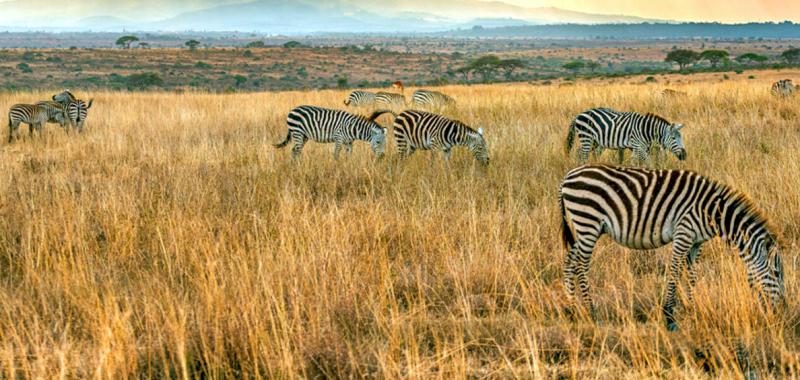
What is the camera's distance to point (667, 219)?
434 cm

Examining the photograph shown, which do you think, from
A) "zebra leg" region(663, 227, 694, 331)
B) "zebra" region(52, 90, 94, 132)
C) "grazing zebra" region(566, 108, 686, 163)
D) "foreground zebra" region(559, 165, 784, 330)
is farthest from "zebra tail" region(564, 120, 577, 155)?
"zebra" region(52, 90, 94, 132)

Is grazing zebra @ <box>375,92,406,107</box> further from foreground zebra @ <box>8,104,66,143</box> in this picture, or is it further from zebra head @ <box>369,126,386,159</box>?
zebra head @ <box>369,126,386,159</box>

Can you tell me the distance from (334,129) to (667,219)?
7.37 metres

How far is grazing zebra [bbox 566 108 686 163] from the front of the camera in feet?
31.2

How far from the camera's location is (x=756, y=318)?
417 cm

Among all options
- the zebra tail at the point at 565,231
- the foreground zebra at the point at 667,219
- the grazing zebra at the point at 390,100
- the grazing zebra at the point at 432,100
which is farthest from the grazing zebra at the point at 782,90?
the foreground zebra at the point at 667,219

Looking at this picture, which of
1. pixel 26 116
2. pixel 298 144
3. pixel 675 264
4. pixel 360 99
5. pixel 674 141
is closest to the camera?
pixel 675 264

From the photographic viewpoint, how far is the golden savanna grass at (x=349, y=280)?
3760 millimetres

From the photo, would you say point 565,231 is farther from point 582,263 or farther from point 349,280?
point 349,280

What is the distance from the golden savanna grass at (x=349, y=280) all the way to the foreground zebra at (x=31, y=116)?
3.45 metres

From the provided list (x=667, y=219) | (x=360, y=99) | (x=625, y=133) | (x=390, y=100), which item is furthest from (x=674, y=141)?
(x=360, y=99)

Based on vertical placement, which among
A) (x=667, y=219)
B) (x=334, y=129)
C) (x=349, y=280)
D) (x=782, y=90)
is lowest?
(x=349, y=280)

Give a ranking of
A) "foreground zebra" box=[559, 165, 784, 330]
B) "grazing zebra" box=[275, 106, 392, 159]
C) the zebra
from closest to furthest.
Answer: "foreground zebra" box=[559, 165, 784, 330]
"grazing zebra" box=[275, 106, 392, 159]
the zebra

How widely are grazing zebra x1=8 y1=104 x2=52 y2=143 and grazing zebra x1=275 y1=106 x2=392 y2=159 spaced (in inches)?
235
